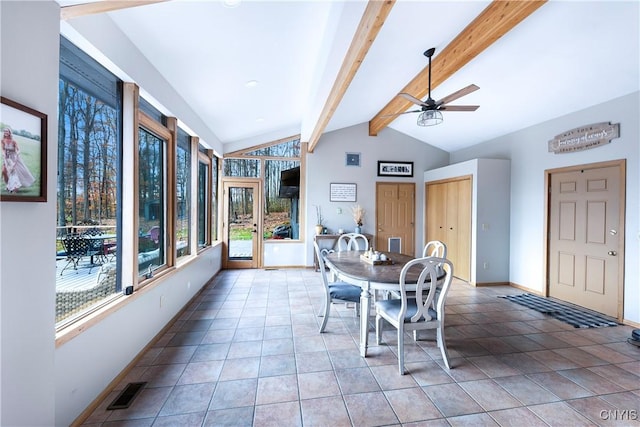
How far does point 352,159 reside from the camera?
6098 mm

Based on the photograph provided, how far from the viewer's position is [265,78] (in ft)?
10.6

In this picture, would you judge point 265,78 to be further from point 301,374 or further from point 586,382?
point 586,382

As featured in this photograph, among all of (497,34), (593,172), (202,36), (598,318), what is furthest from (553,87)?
(202,36)

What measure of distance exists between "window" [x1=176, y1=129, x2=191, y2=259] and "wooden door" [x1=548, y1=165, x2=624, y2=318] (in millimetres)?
5228

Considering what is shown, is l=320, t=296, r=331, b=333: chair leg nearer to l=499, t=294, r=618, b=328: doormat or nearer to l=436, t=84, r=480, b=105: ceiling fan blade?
l=436, t=84, r=480, b=105: ceiling fan blade

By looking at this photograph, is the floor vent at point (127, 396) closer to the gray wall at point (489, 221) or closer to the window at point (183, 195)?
the window at point (183, 195)

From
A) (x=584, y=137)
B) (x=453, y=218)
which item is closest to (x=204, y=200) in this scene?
(x=453, y=218)

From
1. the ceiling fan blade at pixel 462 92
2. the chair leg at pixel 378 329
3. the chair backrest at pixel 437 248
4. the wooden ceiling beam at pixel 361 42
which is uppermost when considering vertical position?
the wooden ceiling beam at pixel 361 42

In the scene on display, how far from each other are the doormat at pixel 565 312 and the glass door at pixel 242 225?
179 inches

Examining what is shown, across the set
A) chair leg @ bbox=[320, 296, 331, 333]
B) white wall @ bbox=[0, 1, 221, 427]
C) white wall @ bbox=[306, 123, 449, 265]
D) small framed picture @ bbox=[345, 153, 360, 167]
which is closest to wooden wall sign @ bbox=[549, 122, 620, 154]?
white wall @ bbox=[306, 123, 449, 265]

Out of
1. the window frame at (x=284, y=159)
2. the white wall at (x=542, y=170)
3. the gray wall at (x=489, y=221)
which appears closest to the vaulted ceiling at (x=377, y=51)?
the white wall at (x=542, y=170)

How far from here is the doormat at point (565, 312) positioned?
3.27 meters

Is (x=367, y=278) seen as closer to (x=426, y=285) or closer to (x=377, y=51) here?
(x=426, y=285)

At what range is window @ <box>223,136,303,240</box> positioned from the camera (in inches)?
237
